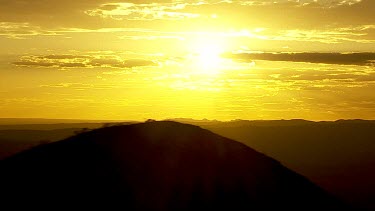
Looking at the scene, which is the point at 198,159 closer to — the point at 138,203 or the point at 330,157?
the point at 138,203

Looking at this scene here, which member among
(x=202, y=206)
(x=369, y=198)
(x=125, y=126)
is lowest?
(x=369, y=198)

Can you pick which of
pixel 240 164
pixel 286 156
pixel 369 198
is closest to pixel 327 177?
pixel 369 198

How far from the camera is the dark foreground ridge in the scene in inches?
724

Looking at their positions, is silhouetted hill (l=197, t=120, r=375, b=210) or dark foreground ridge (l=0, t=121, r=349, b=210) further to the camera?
silhouetted hill (l=197, t=120, r=375, b=210)

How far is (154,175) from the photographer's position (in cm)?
1908

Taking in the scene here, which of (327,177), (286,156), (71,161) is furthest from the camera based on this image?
(286,156)

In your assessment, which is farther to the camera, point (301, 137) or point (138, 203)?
point (301, 137)

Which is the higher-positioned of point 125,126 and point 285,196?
point 125,126

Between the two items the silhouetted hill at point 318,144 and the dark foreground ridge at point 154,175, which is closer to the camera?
the dark foreground ridge at point 154,175

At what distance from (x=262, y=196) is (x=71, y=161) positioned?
18.1ft

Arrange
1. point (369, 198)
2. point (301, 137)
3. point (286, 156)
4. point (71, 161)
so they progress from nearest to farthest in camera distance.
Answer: point (71, 161)
point (369, 198)
point (286, 156)
point (301, 137)

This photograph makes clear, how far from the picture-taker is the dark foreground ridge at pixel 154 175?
18391mm

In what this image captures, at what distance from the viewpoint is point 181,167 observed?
64.5 ft

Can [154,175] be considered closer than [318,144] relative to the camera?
Yes
